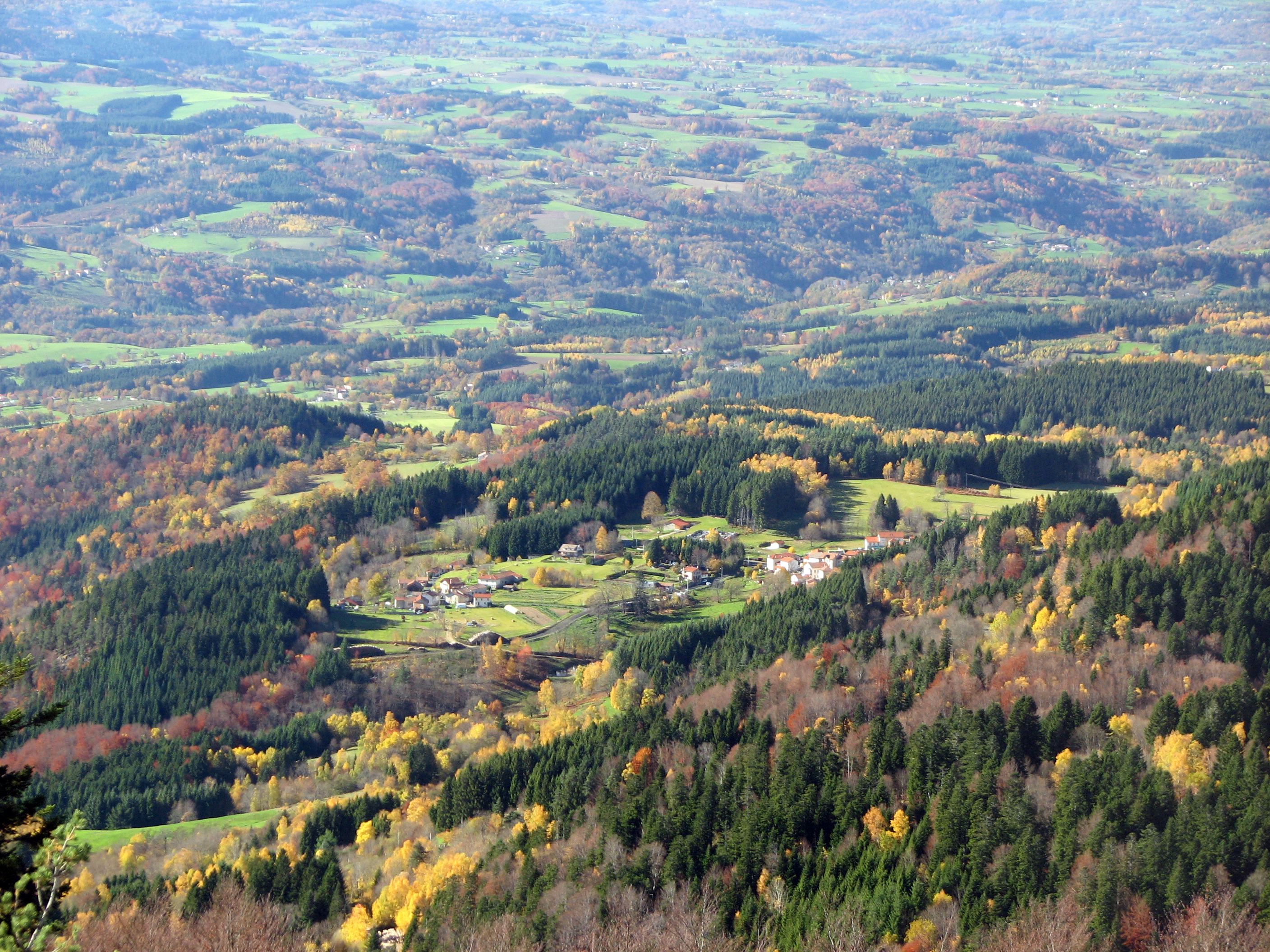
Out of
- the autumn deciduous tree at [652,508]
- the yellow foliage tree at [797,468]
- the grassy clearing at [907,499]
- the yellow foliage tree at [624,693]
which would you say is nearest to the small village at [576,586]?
the autumn deciduous tree at [652,508]

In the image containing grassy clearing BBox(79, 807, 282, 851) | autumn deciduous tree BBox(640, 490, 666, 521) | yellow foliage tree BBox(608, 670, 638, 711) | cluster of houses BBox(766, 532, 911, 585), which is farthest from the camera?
autumn deciduous tree BBox(640, 490, 666, 521)

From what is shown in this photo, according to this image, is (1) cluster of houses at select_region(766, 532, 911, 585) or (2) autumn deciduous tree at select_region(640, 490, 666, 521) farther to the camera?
(2) autumn deciduous tree at select_region(640, 490, 666, 521)

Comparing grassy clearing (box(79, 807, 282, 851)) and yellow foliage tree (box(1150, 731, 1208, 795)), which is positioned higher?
yellow foliage tree (box(1150, 731, 1208, 795))

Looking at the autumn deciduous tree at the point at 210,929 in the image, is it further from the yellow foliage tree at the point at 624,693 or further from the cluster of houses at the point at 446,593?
the cluster of houses at the point at 446,593

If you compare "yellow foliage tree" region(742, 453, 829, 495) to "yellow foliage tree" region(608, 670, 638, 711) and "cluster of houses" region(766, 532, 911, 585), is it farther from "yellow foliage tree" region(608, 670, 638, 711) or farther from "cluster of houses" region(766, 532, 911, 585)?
"yellow foliage tree" region(608, 670, 638, 711)

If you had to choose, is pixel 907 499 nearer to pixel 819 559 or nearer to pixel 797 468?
pixel 797 468

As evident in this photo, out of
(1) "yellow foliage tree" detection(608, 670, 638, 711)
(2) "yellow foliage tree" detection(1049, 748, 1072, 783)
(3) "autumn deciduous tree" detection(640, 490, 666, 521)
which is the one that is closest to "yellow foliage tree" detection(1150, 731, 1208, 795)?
(2) "yellow foliage tree" detection(1049, 748, 1072, 783)

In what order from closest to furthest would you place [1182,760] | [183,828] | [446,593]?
[1182,760], [183,828], [446,593]

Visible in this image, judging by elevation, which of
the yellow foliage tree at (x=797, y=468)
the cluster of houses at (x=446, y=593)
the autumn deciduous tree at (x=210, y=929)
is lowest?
the cluster of houses at (x=446, y=593)

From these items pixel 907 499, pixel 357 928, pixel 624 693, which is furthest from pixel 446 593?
pixel 357 928
